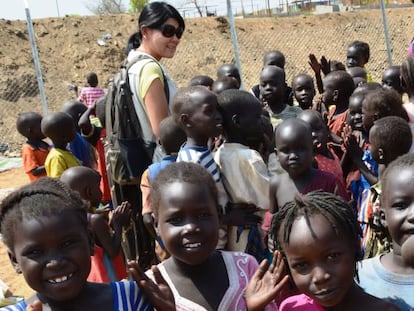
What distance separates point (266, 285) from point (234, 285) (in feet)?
0.66

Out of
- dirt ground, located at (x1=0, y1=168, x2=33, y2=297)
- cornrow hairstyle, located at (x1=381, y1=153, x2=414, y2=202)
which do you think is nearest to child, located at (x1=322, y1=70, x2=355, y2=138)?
cornrow hairstyle, located at (x1=381, y1=153, x2=414, y2=202)

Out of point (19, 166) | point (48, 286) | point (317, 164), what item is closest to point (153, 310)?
point (48, 286)

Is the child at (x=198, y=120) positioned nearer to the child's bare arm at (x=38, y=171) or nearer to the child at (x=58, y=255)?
the child at (x=58, y=255)

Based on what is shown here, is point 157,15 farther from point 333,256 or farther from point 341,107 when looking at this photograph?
point 333,256

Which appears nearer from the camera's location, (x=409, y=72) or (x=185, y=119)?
(x=185, y=119)

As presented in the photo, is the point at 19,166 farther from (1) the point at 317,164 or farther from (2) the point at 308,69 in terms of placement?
(2) the point at 308,69

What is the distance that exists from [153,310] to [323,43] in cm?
2311

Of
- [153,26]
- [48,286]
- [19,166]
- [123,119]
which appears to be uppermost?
[153,26]

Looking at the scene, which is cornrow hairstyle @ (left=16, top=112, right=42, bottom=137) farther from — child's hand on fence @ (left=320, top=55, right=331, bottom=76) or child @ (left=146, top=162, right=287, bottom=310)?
child @ (left=146, top=162, right=287, bottom=310)

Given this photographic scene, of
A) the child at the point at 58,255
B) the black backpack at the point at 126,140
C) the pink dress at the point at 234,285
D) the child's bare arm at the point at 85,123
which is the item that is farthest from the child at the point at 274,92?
the child at the point at 58,255

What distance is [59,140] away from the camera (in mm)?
4457

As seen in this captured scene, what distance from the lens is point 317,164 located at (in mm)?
3631

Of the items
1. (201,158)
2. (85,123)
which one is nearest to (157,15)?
(201,158)

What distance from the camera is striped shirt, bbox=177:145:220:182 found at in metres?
2.78
